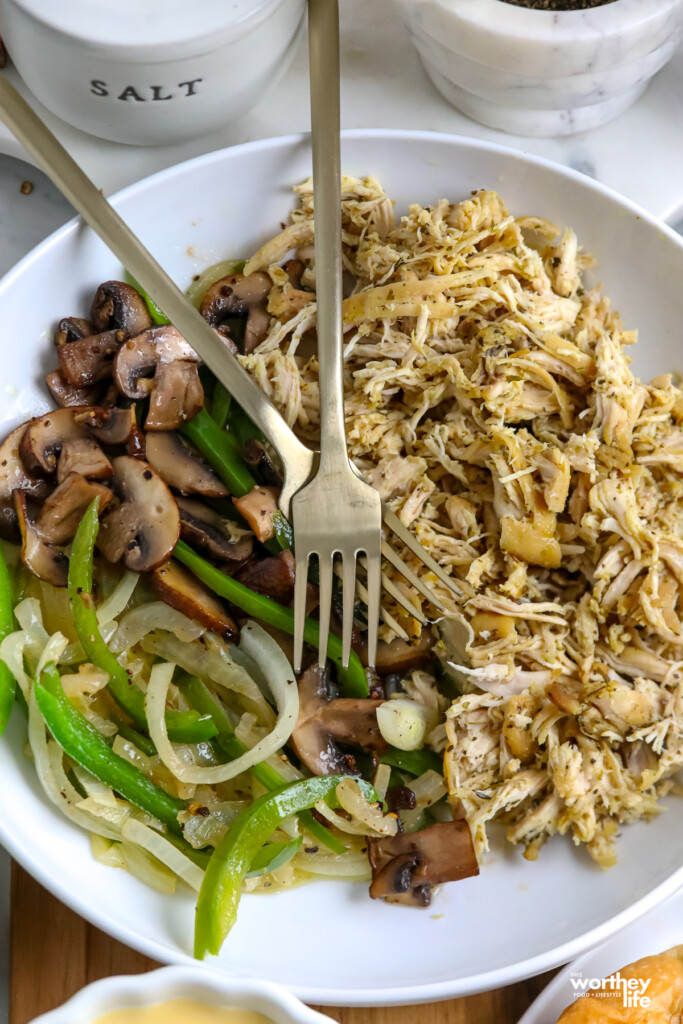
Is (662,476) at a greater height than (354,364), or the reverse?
(354,364)

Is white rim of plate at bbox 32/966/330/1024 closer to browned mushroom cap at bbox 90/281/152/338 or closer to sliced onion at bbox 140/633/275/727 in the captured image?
sliced onion at bbox 140/633/275/727

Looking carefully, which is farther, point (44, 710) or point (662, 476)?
point (662, 476)

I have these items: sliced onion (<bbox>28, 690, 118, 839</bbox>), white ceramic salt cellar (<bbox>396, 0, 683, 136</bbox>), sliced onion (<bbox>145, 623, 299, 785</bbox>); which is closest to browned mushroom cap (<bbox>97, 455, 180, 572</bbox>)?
sliced onion (<bbox>145, 623, 299, 785</bbox>)

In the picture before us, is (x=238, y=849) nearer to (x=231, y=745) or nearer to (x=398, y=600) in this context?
(x=231, y=745)

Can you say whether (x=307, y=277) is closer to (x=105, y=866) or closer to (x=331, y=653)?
(x=331, y=653)

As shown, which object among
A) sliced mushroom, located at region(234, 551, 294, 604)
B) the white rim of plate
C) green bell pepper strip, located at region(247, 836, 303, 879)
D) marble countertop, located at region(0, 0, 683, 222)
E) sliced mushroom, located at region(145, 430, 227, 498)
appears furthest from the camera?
marble countertop, located at region(0, 0, 683, 222)

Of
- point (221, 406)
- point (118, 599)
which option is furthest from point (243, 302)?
point (118, 599)

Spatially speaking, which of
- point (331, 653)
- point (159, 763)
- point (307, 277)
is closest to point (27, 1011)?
point (159, 763)
